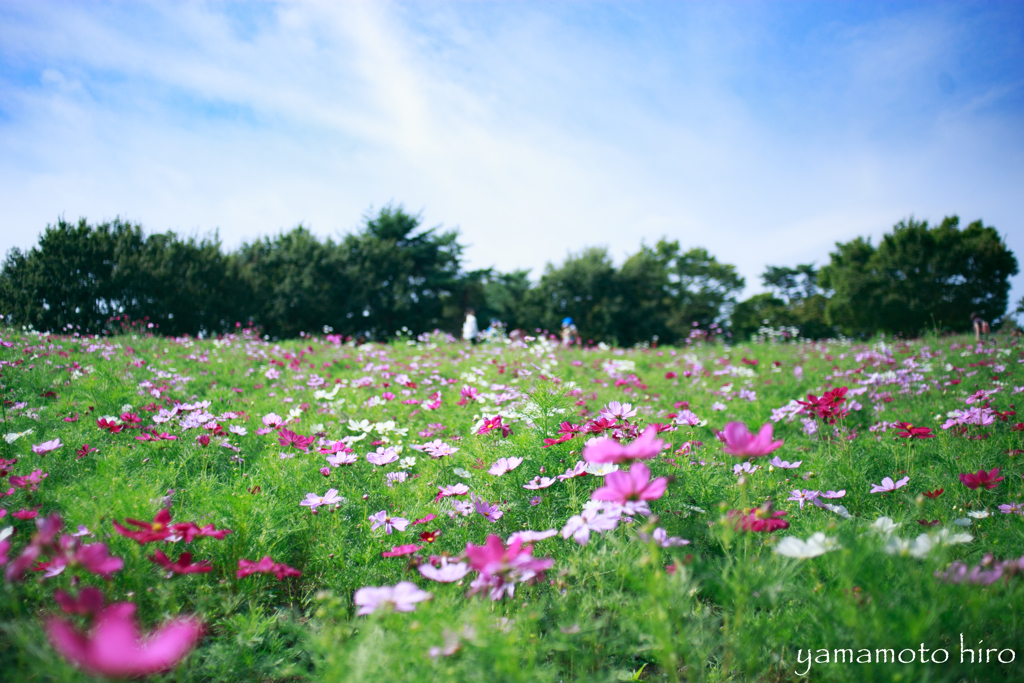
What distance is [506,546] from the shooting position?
157 centimetres

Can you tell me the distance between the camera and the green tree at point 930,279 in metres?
18.7

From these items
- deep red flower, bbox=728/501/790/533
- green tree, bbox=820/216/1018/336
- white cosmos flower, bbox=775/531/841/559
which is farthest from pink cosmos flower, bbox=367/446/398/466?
green tree, bbox=820/216/1018/336

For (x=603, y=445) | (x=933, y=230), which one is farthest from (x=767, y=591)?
(x=933, y=230)

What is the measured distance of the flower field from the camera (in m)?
1.01

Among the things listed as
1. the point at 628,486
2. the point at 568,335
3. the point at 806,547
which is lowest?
the point at 806,547

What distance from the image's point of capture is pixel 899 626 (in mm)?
975

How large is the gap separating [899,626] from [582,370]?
14.5 feet

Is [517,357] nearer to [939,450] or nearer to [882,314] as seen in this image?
[939,450]

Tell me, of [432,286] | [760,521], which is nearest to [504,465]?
[760,521]

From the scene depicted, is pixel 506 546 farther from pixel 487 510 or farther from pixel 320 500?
pixel 320 500

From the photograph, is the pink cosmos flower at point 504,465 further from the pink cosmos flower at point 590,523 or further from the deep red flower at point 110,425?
the deep red flower at point 110,425

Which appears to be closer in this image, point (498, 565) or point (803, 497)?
point (498, 565)

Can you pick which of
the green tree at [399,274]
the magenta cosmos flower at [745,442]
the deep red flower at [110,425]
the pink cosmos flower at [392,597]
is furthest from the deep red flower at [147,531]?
the green tree at [399,274]

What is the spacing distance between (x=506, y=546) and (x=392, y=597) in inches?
25.4
